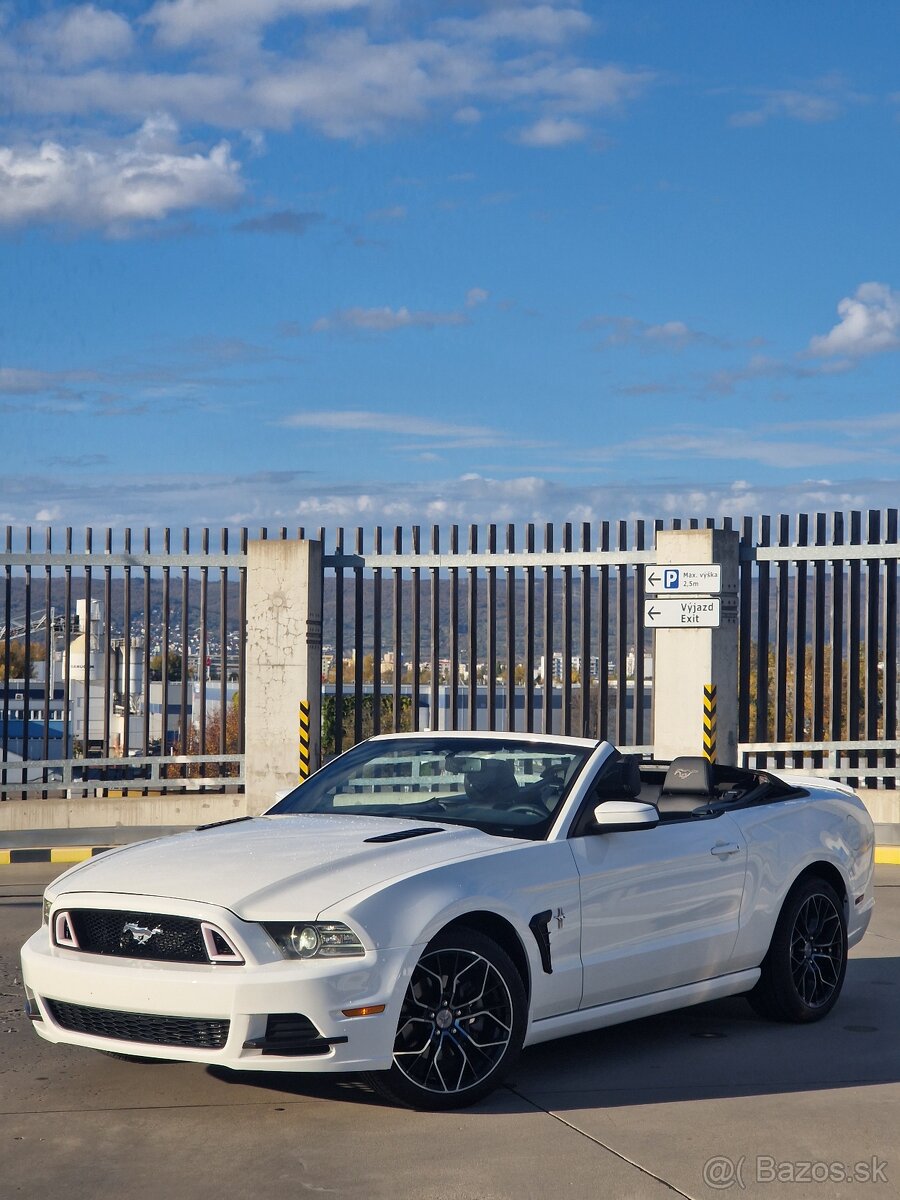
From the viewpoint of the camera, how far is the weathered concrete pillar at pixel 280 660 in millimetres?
15648

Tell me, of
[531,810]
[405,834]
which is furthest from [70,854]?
[405,834]

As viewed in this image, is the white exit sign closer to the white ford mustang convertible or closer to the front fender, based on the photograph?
the white ford mustang convertible

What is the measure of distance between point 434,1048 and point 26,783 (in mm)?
10746

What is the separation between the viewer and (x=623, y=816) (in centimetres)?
619

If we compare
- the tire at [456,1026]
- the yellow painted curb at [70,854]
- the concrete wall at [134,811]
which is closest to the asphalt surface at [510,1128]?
the tire at [456,1026]

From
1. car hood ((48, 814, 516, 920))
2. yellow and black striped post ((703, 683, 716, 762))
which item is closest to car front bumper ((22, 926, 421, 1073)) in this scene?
car hood ((48, 814, 516, 920))

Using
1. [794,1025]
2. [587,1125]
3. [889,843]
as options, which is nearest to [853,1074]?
[794,1025]

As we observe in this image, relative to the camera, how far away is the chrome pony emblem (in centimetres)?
541

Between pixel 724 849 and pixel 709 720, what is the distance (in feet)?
26.8

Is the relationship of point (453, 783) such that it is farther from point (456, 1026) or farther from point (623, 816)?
point (456, 1026)

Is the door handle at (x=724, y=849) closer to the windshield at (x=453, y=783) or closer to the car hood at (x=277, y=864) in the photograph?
the windshield at (x=453, y=783)

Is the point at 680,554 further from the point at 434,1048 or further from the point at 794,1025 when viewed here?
the point at 434,1048

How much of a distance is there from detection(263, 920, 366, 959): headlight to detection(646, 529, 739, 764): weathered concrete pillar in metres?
10.1

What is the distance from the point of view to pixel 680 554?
49.6 feet
